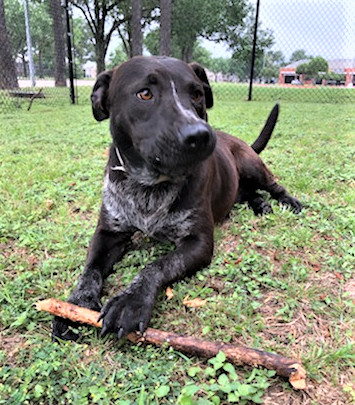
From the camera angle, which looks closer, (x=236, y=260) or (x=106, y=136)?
(x=236, y=260)

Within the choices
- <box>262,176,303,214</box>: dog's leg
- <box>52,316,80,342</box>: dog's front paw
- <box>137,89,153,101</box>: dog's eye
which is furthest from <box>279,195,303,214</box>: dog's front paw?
<box>52,316,80,342</box>: dog's front paw

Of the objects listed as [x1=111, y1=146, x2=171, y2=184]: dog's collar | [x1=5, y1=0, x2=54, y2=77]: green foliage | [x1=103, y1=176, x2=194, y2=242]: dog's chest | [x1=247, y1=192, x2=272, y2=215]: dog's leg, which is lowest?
[x1=247, y1=192, x2=272, y2=215]: dog's leg

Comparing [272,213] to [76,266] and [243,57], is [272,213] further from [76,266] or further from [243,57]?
[243,57]

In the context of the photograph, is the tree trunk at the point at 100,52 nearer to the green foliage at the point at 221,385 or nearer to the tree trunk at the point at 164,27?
the tree trunk at the point at 164,27

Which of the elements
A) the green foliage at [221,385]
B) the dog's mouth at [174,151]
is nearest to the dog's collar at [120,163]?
the dog's mouth at [174,151]

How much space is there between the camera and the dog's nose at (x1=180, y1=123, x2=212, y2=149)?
1.88m

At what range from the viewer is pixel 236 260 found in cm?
250

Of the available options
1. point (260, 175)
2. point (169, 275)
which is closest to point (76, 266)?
point (169, 275)

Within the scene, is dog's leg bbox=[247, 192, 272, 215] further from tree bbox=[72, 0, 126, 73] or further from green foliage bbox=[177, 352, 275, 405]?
tree bbox=[72, 0, 126, 73]

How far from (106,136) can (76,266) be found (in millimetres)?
4285

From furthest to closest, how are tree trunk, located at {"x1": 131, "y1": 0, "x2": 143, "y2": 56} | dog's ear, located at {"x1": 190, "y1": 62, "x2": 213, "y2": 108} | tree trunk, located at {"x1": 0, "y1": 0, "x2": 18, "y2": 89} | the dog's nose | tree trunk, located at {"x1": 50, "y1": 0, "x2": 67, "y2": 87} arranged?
1. tree trunk, located at {"x1": 131, "y1": 0, "x2": 143, "y2": 56}
2. tree trunk, located at {"x1": 50, "y1": 0, "x2": 67, "y2": 87}
3. tree trunk, located at {"x1": 0, "y1": 0, "x2": 18, "y2": 89}
4. dog's ear, located at {"x1": 190, "y1": 62, "x2": 213, "y2": 108}
5. the dog's nose

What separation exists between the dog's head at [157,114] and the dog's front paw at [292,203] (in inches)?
51.5

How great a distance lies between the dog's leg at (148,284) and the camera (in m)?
1.76

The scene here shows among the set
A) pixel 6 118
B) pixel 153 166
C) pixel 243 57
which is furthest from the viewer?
pixel 243 57
